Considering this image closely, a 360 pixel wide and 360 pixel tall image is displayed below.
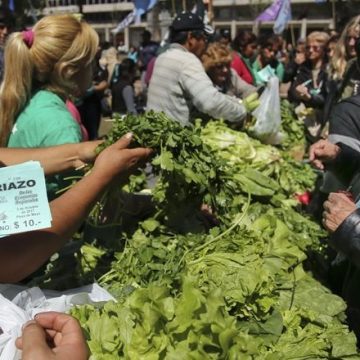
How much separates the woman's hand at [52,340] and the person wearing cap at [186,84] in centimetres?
243

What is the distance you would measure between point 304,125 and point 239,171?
272 centimetres

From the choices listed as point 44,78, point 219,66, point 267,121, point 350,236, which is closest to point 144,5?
point 219,66

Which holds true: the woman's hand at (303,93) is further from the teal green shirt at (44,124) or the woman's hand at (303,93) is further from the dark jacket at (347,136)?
the teal green shirt at (44,124)

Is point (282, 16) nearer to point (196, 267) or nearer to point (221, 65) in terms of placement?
point (221, 65)

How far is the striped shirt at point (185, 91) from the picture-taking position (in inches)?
139

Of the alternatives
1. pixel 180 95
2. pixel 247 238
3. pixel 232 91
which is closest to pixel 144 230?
pixel 247 238

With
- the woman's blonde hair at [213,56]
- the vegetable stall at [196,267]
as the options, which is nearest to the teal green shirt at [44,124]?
the vegetable stall at [196,267]

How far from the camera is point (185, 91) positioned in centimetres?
371

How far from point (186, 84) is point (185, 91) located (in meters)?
Result: 0.07

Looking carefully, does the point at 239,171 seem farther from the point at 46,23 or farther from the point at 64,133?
the point at 46,23

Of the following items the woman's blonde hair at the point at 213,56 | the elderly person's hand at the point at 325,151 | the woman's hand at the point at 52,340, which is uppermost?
the woman's blonde hair at the point at 213,56

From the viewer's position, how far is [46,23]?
245cm

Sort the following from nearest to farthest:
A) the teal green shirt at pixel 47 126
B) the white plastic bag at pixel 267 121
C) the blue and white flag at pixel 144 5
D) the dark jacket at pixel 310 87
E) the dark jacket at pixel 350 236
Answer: the dark jacket at pixel 350 236
the teal green shirt at pixel 47 126
the white plastic bag at pixel 267 121
the dark jacket at pixel 310 87
the blue and white flag at pixel 144 5

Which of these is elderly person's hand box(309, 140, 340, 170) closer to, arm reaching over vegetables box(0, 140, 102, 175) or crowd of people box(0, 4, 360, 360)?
crowd of people box(0, 4, 360, 360)
